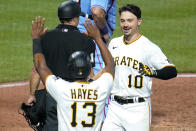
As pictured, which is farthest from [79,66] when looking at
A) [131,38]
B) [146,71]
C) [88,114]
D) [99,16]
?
[99,16]

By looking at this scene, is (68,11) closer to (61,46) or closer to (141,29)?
(61,46)

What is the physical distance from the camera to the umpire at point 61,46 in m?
5.82

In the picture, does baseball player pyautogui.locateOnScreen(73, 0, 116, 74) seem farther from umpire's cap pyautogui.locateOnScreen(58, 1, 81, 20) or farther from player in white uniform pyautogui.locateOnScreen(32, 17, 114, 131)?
player in white uniform pyautogui.locateOnScreen(32, 17, 114, 131)

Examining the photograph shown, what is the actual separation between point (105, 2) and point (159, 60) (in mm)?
1417

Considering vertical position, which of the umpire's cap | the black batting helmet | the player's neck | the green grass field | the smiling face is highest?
the umpire's cap

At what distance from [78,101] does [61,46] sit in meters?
0.99

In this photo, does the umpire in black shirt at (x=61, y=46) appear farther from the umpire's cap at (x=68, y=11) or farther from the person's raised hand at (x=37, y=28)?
the person's raised hand at (x=37, y=28)

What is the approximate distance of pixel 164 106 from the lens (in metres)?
10.9

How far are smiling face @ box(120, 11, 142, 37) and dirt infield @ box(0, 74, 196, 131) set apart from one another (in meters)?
3.12

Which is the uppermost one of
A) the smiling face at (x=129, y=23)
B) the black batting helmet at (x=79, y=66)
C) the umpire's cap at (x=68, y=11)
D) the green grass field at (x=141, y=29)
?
the umpire's cap at (x=68, y=11)

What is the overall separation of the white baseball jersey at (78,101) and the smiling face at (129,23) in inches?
63.1

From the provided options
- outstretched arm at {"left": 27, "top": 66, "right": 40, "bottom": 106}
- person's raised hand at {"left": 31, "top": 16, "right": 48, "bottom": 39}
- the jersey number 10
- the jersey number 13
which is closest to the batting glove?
the jersey number 10

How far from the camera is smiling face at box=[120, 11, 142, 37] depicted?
263 inches

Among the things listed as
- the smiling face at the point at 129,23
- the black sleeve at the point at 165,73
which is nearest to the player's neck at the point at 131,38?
the smiling face at the point at 129,23
